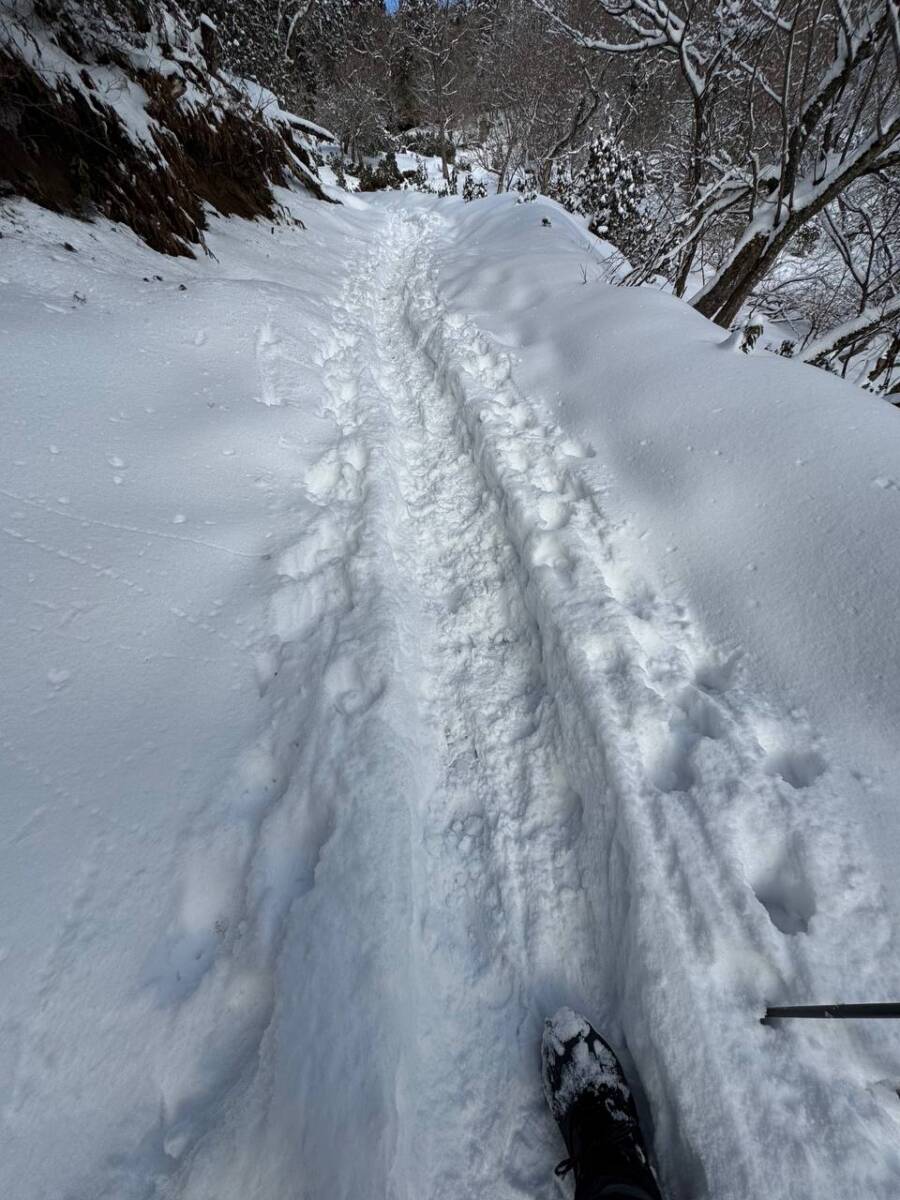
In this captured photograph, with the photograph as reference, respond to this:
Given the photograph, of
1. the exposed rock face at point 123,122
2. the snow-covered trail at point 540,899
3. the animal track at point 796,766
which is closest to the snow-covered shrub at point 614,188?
the exposed rock face at point 123,122

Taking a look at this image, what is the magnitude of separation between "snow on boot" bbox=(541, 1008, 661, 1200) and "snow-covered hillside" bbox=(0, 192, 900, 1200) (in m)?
0.09

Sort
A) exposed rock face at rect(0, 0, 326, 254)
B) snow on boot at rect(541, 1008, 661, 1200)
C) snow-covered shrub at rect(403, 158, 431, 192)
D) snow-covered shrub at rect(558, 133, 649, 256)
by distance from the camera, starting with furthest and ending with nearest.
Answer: snow-covered shrub at rect(403, 158, 431, 192) → snow-covered shrub at rect(558, 133, 649, 256) → exposed rock face at rect(0, 0, 326, 254) → snow on boot at rect(541, 1008, 661, 1200)

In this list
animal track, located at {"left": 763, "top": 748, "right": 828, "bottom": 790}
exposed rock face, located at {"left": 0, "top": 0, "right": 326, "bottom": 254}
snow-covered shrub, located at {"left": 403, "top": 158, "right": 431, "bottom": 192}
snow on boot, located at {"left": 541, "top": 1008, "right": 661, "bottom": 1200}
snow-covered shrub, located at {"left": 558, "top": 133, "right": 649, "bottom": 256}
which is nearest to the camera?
snow on boot, located at {"left": 541, "top": 1008, "right": 661, "bottom": 1200}

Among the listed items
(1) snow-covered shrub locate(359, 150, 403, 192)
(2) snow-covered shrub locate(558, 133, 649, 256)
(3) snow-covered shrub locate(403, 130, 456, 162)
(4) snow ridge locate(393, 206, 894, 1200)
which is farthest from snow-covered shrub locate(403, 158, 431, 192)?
(4) snow ridge locate(393, 206, 894, 1200)

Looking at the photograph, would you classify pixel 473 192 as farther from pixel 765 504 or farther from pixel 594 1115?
pixel 594 1115

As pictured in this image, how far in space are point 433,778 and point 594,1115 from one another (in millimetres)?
983

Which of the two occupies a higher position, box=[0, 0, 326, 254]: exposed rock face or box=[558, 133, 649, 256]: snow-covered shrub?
box=[558, 133, 649, 256]: snow-covered shrub

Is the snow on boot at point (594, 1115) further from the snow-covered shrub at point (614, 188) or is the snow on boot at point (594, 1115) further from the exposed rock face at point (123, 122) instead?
the snow-covered shrub at point (614, 188)

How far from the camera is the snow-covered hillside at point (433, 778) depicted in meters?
1.17

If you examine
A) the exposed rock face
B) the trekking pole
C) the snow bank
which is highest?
the exposed rock face

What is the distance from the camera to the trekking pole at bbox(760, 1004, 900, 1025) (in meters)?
0.97

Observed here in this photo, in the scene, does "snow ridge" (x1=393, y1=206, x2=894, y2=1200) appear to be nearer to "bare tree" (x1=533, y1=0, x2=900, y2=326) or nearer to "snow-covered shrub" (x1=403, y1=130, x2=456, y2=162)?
"bare tree" (x1=533, y1=0, x2=900, y2=326)

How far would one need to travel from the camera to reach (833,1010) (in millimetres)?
1082

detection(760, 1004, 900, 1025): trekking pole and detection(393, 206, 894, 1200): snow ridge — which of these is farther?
detection(393, 206, 894, 1200): snow ridge
